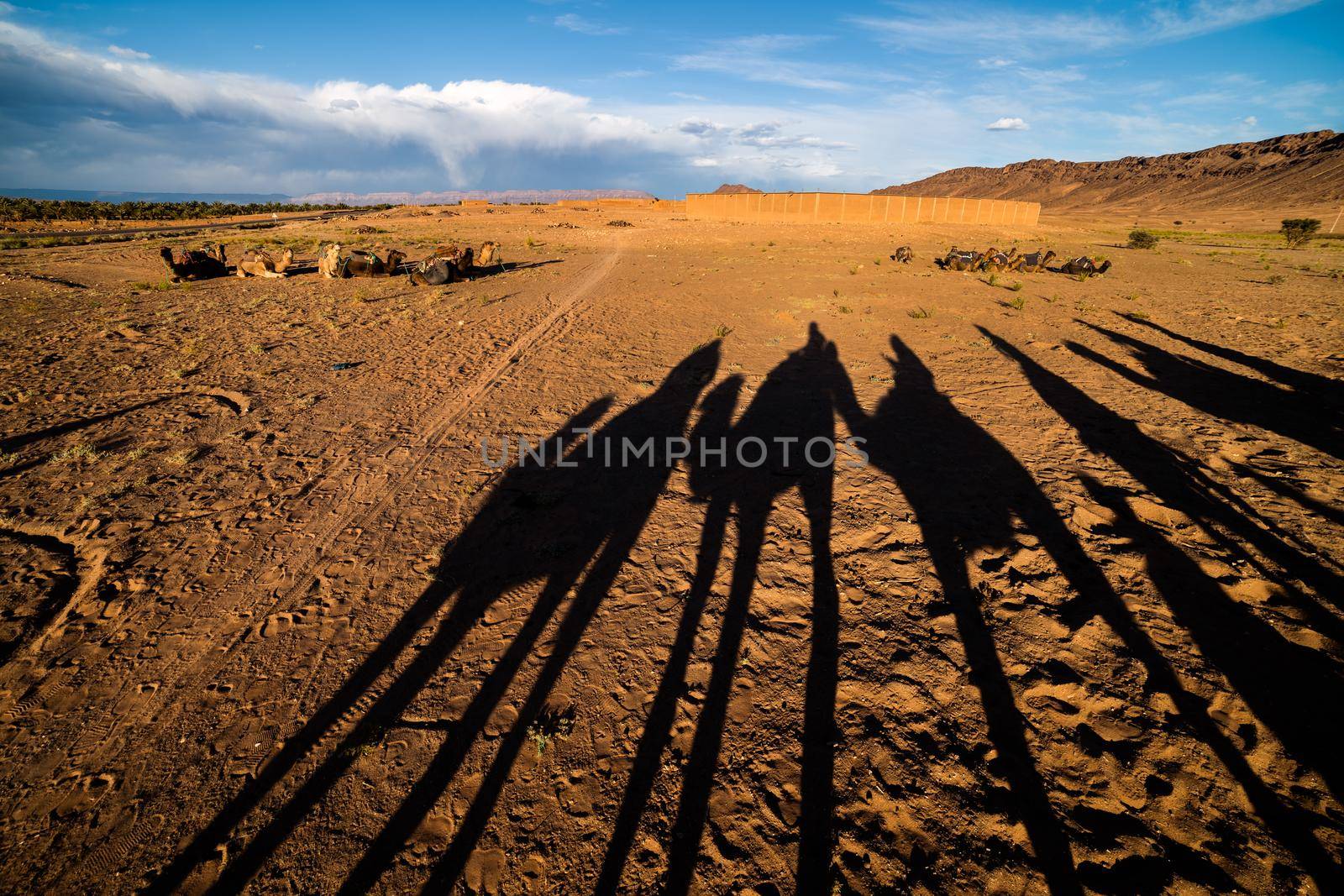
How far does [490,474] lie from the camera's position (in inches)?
224

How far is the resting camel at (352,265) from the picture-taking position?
15.8m

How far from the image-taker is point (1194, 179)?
8500 centimetres

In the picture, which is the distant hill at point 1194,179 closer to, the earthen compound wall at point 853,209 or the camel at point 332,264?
the earthen compound wall at point 853,209

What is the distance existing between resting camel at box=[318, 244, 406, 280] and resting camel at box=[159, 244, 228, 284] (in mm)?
3429

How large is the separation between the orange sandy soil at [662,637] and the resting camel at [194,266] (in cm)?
880

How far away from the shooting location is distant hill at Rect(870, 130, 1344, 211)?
67.9m

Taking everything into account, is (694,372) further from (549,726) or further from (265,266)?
(265,266)

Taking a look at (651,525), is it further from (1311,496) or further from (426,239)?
(426,239)

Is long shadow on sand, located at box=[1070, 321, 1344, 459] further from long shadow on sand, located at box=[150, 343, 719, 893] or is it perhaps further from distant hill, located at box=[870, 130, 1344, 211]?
distant hill, located at box=[870, 130, 1344, 211]

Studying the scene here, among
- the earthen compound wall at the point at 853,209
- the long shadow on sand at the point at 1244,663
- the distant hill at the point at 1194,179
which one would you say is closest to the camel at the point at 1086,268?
the long shadow on sand at the point at 1244,663

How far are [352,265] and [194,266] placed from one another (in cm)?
461

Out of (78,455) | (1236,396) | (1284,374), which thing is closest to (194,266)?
(78,455)

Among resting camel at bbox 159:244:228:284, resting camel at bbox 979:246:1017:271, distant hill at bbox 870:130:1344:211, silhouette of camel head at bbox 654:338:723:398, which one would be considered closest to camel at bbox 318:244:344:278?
resting camel at bbox 159:244:228:284

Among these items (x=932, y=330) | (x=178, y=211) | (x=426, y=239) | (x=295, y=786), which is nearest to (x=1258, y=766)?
(x=295, y=786)
